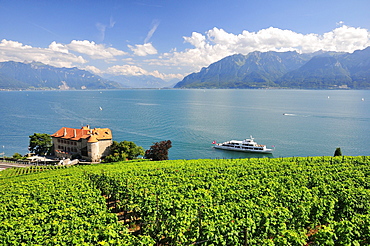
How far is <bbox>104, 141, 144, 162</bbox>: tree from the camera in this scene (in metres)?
63.7

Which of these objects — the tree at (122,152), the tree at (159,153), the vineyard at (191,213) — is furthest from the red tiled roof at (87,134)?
the vineyard at (191,213)

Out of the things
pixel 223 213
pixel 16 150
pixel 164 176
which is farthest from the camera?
pixel 16 150

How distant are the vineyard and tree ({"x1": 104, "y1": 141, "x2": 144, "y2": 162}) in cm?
3010

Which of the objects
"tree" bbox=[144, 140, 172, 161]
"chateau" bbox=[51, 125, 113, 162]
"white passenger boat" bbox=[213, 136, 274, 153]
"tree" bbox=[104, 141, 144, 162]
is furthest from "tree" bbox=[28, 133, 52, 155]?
"white passenger boat" bbox=[213, 136, 274, 153]

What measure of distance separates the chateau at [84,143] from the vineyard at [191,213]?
3336 centimetres

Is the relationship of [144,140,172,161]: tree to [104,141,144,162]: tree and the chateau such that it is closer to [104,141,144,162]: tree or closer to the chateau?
[104,141,144,162]: tree

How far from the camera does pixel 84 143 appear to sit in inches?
2694

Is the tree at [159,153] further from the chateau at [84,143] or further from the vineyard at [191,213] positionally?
the vineyard at [191,213]

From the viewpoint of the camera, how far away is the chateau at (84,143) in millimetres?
66250

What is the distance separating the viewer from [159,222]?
19.7 m

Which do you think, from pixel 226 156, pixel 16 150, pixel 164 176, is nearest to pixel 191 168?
pixel 164 176

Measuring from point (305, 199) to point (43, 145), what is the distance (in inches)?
3162

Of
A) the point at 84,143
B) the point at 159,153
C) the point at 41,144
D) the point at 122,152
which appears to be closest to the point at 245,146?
the point at 159,153

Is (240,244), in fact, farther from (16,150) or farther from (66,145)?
(16,150)
